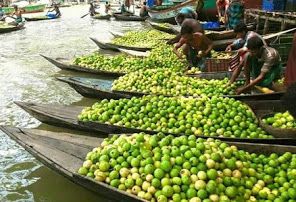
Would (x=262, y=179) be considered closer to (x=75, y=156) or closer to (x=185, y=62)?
(x=75, y=156)

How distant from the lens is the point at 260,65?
19.6 ft

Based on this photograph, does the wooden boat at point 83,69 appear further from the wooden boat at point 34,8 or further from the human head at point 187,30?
the wooden boat at point 34,8

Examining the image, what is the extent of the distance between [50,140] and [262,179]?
254 centimetres

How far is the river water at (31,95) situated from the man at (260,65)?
2902mm

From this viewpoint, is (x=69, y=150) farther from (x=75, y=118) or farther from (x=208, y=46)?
(x=208, y=46)

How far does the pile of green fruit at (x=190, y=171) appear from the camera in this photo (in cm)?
316

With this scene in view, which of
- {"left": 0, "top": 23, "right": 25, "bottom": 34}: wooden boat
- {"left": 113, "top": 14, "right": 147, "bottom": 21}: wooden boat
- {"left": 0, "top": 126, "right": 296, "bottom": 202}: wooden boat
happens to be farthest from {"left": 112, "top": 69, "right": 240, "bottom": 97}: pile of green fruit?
{"left": 113, "top": 14, "right": 147, "bottom": 21}: wooden boat

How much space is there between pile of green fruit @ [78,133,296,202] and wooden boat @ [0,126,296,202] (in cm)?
8

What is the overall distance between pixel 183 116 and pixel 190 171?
170cm

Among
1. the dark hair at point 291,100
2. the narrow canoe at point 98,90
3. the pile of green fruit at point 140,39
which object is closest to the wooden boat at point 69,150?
the dark hair at point 291,100

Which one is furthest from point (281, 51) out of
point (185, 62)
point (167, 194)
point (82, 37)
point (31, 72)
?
point (82, 37)

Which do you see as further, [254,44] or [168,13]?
[168,13]

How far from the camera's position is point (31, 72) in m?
11.6

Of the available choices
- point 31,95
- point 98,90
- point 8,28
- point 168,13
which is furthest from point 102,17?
point 98,90
